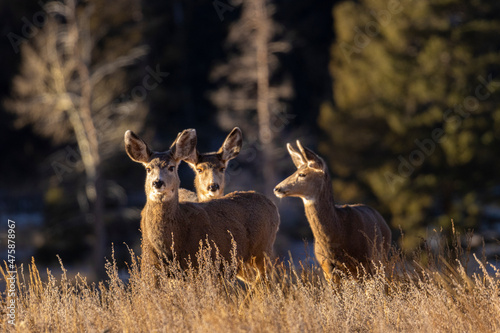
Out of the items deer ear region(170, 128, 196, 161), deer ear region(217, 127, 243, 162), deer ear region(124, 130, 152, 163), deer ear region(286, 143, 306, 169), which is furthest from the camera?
deer ear region(217, 127, 243, 162)

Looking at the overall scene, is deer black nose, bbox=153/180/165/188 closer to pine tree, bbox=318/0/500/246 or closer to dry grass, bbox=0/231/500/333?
dry grass, bbox=0/231/500/333

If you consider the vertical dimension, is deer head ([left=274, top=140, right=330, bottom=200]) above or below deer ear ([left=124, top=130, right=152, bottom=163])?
below

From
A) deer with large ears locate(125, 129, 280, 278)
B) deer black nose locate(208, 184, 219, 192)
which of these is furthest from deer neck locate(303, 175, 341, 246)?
deer black nose locate(208, 184, 219, 192)

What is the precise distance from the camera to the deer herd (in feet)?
25.0

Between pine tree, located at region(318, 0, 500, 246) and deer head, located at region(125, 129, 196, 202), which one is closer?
deer head, located at region(125, 129, 196, 202)

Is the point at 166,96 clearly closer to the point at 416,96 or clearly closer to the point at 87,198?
the point at 87,198

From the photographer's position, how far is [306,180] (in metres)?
8.79

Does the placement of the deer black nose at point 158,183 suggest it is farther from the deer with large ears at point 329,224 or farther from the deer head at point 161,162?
the deer with large ears at point 329,224

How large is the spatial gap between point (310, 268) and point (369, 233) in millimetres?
949

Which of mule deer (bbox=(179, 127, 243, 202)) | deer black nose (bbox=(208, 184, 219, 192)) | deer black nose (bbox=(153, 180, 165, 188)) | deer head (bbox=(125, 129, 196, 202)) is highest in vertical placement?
mule deer (bbox=(179, 127, 243, 202))

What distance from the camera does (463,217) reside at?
2478cm

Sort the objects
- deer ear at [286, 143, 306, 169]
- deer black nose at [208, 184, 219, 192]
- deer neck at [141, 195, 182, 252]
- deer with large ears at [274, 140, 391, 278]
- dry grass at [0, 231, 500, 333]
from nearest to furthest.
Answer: dry grass at [0, 231, 500, 333]
deer neck at [141, 195, 182, 252]
deer with large ears at [274, 140, 391, 278]
deer ear at [286, 143, 306, 169]
deer black nose at [208, 184, 219, 192]

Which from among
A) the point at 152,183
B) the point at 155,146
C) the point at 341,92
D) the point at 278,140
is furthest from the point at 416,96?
the point at 152,183

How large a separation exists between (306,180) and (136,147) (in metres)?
1.99
